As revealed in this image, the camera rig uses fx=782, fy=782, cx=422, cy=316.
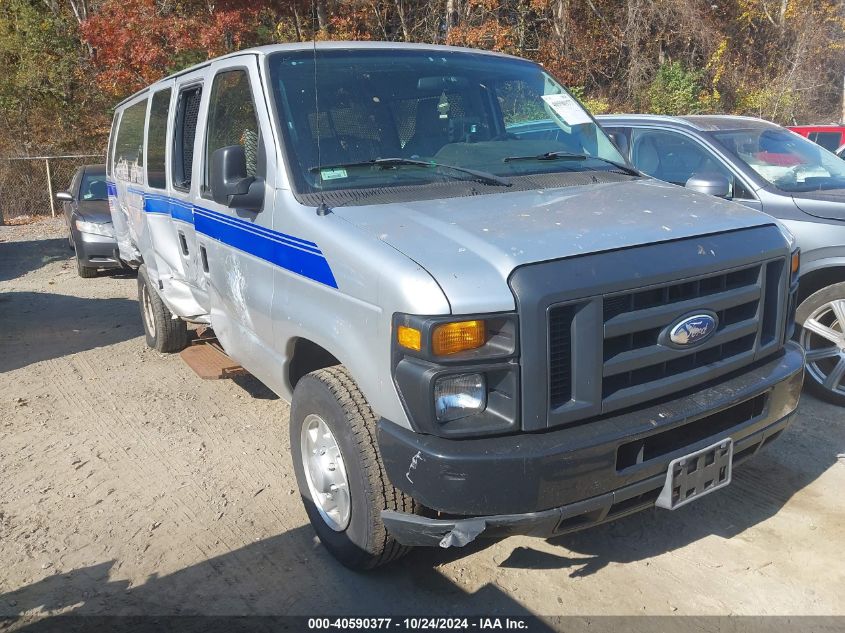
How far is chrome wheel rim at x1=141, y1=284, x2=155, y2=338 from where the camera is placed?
7.05 meters

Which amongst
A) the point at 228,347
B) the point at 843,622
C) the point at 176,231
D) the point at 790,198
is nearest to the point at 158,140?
the point at 176,231

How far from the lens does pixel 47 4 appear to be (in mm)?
21953

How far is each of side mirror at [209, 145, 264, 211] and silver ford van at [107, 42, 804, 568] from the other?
0.01 m

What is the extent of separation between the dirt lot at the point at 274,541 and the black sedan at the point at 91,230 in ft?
18.2

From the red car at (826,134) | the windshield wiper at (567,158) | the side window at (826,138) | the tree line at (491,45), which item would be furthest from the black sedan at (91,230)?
the side window at (826,138)

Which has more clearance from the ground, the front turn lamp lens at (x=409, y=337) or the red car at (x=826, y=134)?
the front turn lamp lens at (x=409, y=337)

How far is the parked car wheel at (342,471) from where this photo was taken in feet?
10.3

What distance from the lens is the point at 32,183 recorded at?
777 inches

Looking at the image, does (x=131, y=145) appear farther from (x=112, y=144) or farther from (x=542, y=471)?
(x=542, y=471)

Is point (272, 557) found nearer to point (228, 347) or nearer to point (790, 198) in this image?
point (228, 347)

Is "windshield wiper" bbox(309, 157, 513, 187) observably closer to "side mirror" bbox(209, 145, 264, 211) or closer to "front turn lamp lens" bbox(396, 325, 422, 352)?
"side mirror" bbox(209, 145, 264, 211)

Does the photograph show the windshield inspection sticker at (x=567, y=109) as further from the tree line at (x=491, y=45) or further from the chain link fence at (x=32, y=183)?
the chain link fence at (x=32, y=183)

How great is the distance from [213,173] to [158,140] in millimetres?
2205

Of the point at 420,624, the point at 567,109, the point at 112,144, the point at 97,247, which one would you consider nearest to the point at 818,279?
the point at 567,109
